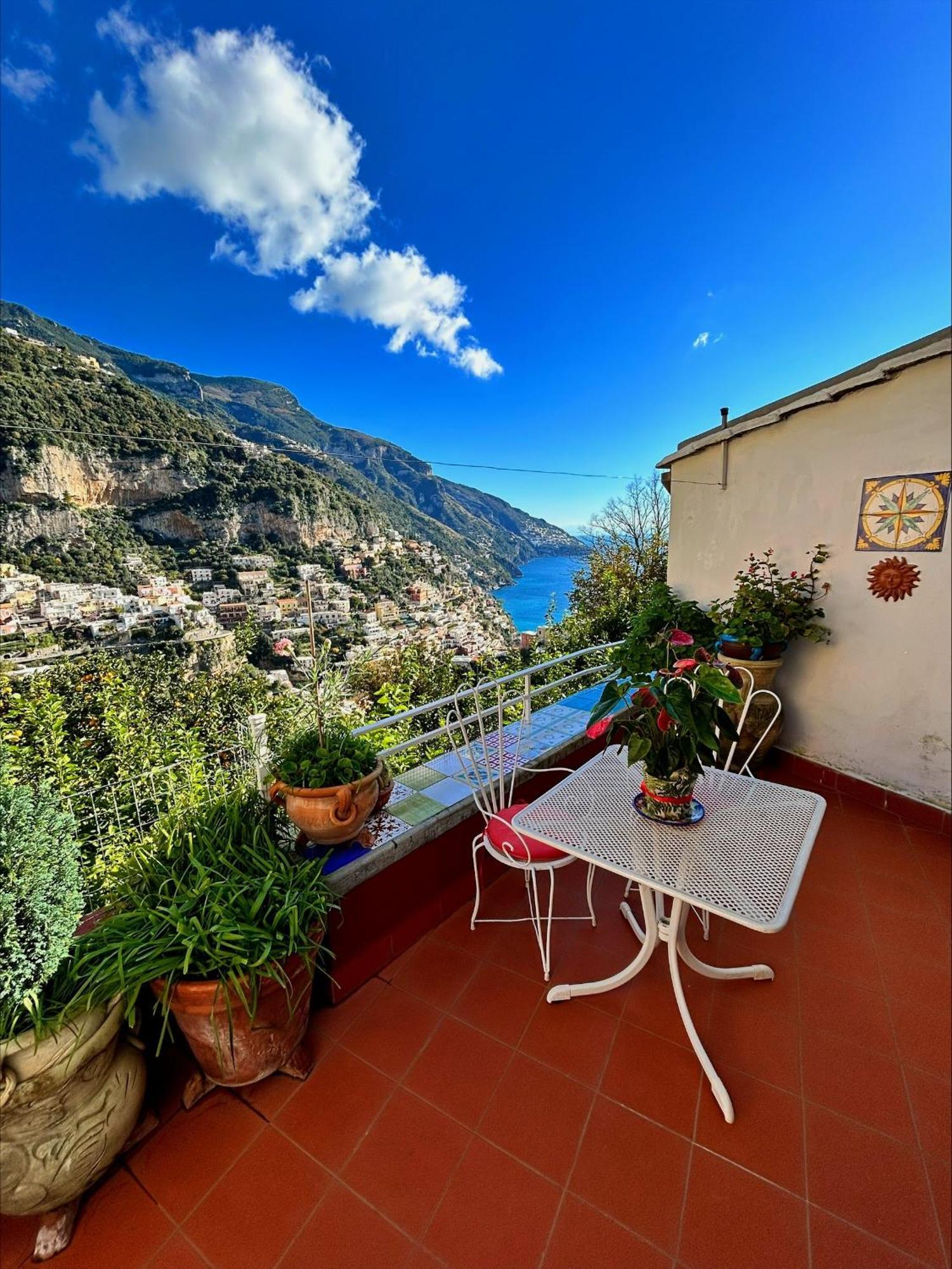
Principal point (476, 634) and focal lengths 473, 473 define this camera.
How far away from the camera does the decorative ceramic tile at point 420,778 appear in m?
2.05

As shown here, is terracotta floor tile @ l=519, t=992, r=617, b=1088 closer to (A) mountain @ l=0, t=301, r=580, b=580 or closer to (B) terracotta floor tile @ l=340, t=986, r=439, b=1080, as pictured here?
(B) terracotta floor tile @ l=340, t=986, r=439, b=1080

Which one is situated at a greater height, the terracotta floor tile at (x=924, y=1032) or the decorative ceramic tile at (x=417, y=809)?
the decorative ceramic tile at (x=417, y=809)

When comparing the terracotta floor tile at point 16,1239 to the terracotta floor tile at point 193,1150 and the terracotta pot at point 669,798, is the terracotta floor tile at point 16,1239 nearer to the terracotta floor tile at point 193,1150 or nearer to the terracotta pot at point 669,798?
the terracotta floor tile at point 193,1150

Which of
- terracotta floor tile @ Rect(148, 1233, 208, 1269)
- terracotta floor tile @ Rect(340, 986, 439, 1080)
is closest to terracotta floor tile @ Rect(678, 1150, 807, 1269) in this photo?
terracotta floor tile @ Rect(340, 986, 439, 1080)

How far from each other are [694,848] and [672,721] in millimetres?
343

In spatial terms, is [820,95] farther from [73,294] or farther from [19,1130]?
[73,294]

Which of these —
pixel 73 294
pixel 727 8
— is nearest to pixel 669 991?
pixel 727 8

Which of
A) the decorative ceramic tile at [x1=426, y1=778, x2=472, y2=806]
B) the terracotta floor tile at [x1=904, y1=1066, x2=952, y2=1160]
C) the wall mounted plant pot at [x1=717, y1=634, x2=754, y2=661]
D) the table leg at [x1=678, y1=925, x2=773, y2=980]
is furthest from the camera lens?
Result: the wall mounted plant pot at [x1=717, y1=634, x2=754, y2=661]

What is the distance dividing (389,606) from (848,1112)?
861 cm

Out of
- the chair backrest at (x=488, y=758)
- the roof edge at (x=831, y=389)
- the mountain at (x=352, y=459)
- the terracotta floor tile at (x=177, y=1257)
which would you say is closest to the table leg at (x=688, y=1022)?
the chair backrest at (x=488, y=758)

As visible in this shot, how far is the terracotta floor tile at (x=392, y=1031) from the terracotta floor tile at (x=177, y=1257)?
1.52 feet

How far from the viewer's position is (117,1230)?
1005 mm

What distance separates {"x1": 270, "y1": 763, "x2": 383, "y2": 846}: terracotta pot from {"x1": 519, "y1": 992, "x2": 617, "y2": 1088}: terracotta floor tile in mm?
815

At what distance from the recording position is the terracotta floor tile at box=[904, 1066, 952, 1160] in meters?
1.12
